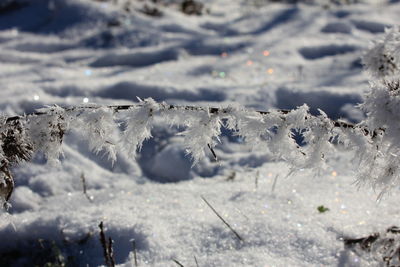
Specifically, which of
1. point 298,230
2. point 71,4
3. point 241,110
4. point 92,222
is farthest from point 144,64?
point 241,110

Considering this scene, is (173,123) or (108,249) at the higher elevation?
(173,123)

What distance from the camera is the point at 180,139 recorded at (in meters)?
3.23

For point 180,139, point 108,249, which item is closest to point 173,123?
point 108,249

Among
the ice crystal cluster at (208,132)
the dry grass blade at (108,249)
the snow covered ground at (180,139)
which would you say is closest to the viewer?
the ice crystal cluster at (208,132)

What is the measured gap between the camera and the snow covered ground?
198 centimetres

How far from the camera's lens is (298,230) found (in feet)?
6.47

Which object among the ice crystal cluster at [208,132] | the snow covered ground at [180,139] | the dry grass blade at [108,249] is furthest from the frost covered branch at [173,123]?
the dry grass blade at [108,249]

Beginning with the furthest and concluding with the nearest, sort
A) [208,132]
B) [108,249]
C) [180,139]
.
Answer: [180,139]
[108,249]
[208,132]

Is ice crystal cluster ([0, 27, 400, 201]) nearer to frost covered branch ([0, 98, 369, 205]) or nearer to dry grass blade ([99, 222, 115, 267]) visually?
→ frost covered branch ([0, 98, 369, 205])

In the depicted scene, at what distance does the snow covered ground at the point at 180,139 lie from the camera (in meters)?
1.98

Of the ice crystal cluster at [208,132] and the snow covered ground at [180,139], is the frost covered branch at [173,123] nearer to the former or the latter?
the ice crystal cluster at [208,132]

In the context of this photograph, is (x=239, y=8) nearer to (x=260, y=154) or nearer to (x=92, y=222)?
(x=260, y=154)

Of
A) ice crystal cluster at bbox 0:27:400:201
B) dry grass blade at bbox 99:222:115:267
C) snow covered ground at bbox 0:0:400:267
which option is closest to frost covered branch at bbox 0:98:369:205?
ice crystal cluster at bbox 0:27:400:201

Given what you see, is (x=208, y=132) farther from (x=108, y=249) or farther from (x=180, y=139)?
(x=180, y=139)
